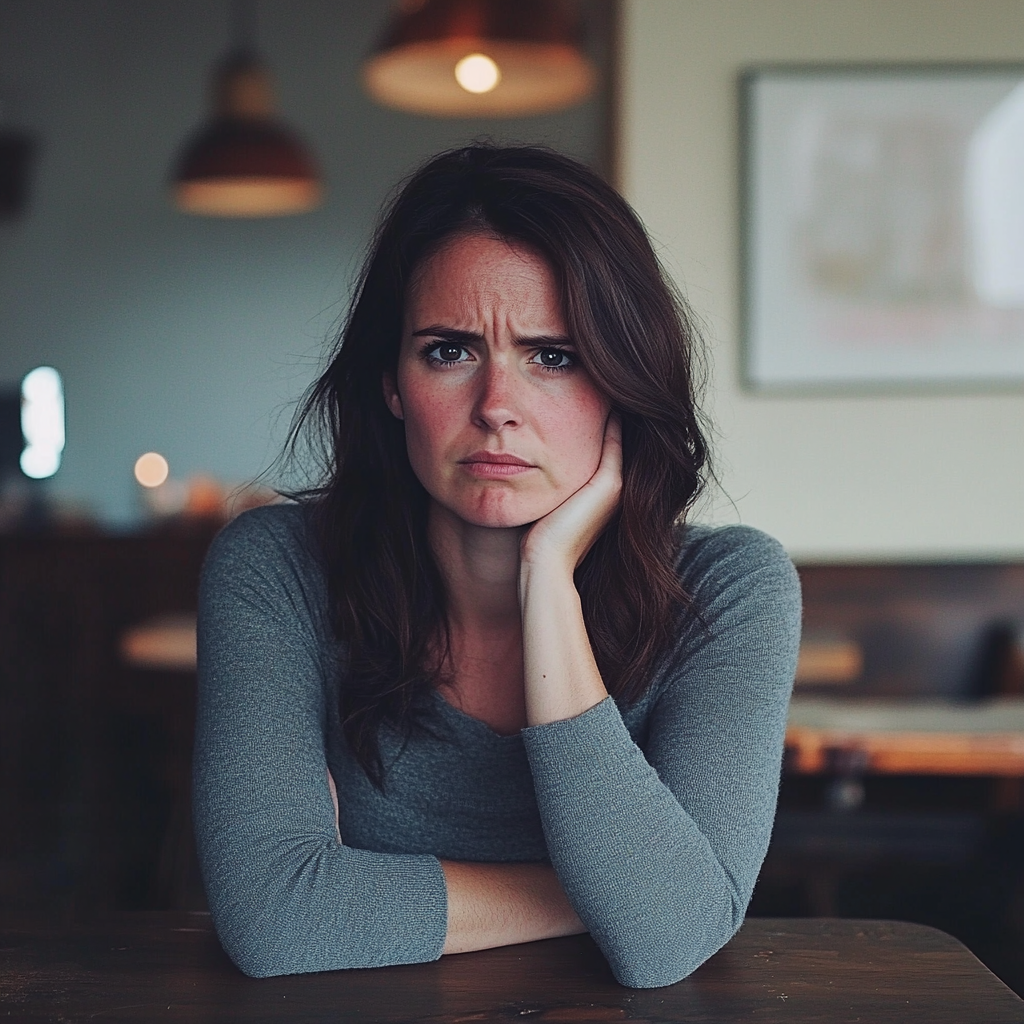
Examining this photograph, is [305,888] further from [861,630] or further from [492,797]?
[861,630]

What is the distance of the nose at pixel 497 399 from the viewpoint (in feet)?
4.22

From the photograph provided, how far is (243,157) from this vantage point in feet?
14.5

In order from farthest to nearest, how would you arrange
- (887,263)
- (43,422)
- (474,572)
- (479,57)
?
(43,422) < (887,263) < (479,57) < (474,572)

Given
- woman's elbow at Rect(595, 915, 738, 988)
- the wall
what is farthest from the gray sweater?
the wall

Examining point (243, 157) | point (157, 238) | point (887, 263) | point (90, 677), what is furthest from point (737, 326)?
point (157, 238)

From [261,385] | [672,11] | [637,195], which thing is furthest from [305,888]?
[261,385]

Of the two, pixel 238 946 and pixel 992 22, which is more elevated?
pixel 992 22

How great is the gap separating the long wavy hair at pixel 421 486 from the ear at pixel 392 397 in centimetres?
2

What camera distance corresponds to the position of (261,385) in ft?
22.4

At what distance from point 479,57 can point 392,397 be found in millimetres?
2005

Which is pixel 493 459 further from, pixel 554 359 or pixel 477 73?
pixel 477 73

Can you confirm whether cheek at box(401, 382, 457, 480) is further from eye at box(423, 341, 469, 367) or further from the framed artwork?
the framed artwork

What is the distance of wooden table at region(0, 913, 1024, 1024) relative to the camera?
35.9 inches

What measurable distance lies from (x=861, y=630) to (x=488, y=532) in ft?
7.85
